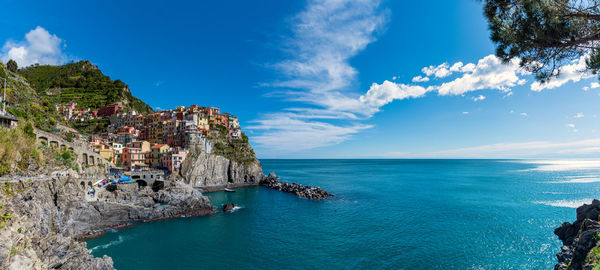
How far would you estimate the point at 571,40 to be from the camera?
387 inches

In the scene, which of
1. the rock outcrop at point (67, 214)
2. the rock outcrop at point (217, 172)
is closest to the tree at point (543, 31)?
the rock outcrop at point (67, 214)

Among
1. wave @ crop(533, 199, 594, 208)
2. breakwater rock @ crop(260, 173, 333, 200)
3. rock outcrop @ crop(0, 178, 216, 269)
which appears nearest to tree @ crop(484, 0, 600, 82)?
rock outcrop @ crop(0, 178, 216, 269)

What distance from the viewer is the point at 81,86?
105875 millimetres

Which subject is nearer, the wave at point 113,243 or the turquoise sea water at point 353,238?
the turquoise sea water at point 353,238

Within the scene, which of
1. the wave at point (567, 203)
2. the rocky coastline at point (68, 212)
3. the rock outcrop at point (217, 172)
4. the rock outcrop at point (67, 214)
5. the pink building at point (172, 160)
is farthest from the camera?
the rock outcrop at point (217, 172)

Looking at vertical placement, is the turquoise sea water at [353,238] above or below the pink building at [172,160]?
below

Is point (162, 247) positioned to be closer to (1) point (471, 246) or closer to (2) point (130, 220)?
(2) point (130, 220)

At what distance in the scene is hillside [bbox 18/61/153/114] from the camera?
94231mm

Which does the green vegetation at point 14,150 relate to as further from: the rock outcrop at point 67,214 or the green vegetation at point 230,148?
the green vegetation at point 230,148

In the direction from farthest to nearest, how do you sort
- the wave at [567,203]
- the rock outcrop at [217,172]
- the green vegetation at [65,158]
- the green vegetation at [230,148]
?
the green vegetation at [230,148], the rock outcrop at [217,172], the wave at [567,203], the green vegetation at [65,158]

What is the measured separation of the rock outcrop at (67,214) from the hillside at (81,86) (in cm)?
7823

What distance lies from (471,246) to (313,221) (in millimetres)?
19681

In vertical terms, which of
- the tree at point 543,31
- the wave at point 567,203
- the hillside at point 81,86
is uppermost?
the hillside at point 81,86

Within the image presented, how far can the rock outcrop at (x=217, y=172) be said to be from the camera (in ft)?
198
